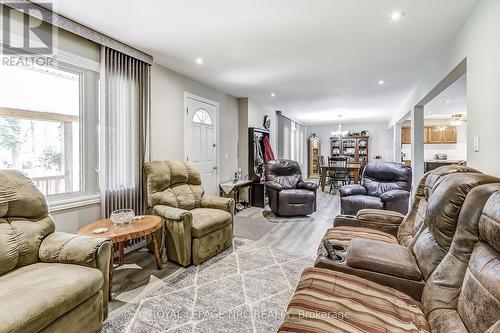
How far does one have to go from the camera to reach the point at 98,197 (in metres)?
2.86

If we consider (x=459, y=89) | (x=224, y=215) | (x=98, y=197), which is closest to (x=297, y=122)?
(x=459, y=89)

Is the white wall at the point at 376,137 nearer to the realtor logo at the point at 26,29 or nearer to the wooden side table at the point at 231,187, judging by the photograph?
the wooden side table at the point at 231,187

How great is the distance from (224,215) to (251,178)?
9.13 ft

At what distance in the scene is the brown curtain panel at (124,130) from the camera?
289 centimetres

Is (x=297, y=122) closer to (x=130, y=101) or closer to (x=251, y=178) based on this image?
(x=251, y=178)

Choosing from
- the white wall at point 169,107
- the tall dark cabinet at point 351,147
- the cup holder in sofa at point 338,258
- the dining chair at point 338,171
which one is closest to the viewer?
the cup holder in sofa at point 338,258

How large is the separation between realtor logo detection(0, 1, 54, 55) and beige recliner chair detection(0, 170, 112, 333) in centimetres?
116

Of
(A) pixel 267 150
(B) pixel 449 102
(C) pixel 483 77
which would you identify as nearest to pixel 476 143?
(C) pixel 483 77

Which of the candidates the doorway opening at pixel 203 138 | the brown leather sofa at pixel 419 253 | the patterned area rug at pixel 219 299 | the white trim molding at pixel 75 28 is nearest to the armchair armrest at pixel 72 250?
the patterned area rug at pixel 219 299

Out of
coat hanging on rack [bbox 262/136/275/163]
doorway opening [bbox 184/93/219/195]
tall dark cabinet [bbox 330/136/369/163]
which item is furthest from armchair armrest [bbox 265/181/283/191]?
tall dark cabinet [bbox 330/136/369/163]

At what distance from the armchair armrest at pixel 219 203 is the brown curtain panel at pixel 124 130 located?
0.81 metres

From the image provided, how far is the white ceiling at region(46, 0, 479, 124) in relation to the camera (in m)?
2.18

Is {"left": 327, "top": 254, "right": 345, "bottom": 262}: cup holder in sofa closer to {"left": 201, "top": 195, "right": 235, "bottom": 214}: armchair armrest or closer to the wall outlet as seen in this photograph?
the wall outlet

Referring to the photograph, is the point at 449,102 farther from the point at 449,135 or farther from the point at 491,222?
the point at 491,222
